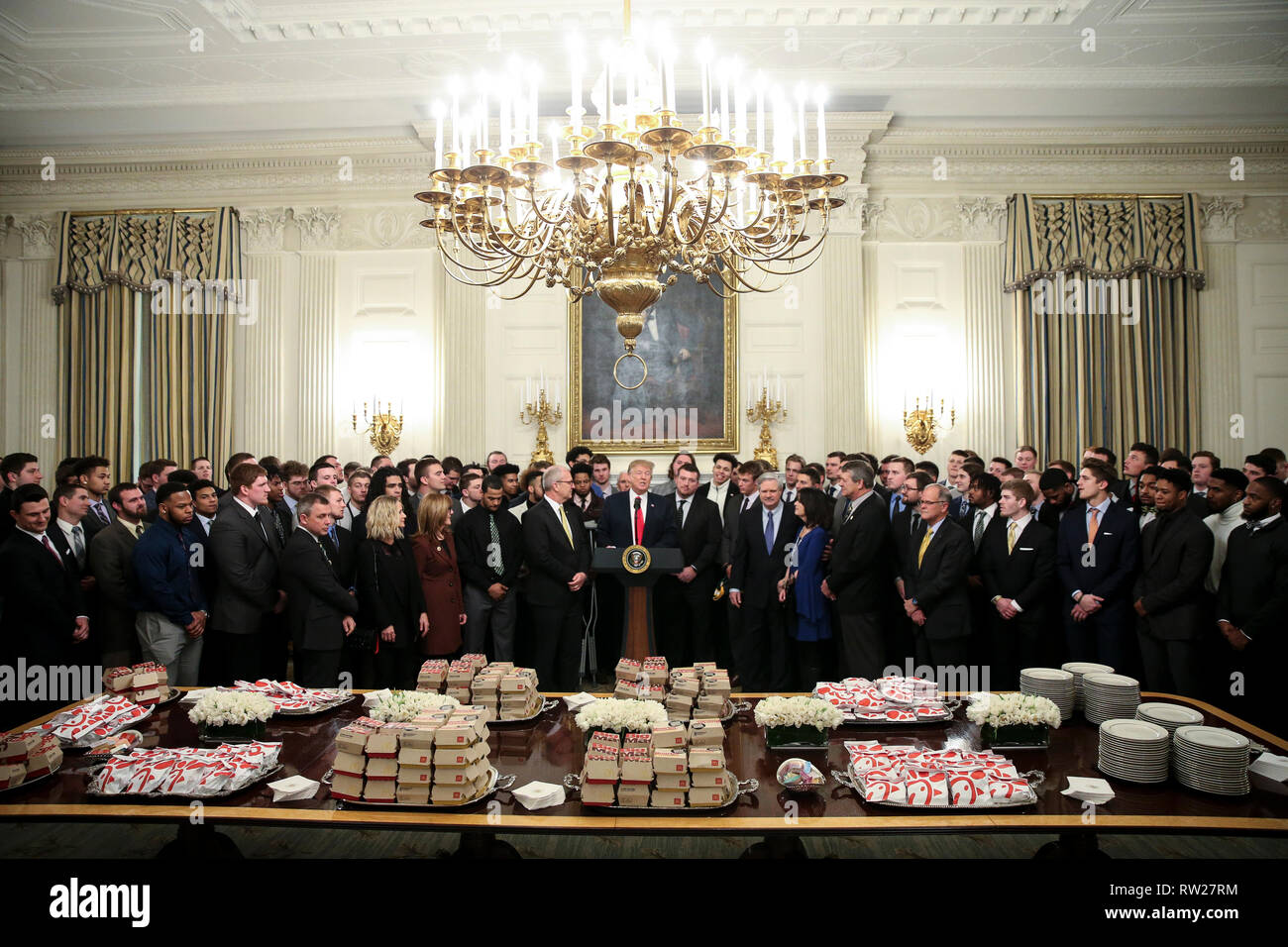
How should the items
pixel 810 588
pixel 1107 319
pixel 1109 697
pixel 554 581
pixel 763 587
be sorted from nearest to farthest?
pixel 1109 697 → pixel 810 588 → pixel 554 581 → pixel 763 587 → pixel 1107 319

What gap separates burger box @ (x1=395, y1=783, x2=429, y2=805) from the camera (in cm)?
255

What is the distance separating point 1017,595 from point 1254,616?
3.73 feet

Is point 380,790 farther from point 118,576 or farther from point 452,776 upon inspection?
point 118,576

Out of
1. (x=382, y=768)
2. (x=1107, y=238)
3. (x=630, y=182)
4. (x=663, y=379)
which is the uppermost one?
(x=1107, y=238)

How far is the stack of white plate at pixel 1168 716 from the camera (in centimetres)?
295

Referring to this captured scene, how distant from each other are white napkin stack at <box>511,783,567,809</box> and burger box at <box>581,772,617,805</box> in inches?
3.8

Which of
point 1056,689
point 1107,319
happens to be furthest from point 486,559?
point 1107,319

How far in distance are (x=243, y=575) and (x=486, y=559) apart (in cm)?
156

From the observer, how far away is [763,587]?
5.87m

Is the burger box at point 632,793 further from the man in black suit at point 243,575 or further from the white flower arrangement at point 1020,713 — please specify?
the man in black suit at point 243,575

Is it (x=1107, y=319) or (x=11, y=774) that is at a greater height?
(x=1107, y=319)

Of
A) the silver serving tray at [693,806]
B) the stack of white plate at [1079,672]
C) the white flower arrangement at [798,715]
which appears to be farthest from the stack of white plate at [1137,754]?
the silver serving tray at [693,806]

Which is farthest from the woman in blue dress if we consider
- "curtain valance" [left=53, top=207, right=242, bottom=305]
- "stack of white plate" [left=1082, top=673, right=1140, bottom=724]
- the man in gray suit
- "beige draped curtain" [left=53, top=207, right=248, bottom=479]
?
"curtain valance" [left=53, top=207, right=242, bottom=305]

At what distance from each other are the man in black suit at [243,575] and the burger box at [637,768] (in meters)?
2.97
